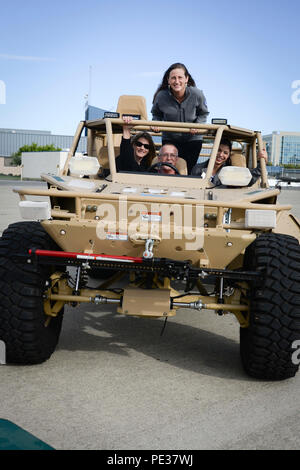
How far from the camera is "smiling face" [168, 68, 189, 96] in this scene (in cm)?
629

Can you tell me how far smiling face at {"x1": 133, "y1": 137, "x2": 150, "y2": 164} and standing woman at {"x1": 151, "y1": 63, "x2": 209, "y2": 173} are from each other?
0.31m

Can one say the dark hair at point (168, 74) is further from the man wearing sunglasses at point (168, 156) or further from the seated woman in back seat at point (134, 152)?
the man wearing sunglasses at point (168, 156)

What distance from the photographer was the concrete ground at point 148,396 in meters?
3.22

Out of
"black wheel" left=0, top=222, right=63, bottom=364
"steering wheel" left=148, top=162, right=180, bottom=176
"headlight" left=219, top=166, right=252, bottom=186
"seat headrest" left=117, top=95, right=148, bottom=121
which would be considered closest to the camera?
"black wheel" left=0, top=222, right=63, bottom=364

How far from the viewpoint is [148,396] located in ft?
12.7

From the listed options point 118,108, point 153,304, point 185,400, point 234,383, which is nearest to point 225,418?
point 185,400

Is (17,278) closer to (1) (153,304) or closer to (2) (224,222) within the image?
(1) (153,304)

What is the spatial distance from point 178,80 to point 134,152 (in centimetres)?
104

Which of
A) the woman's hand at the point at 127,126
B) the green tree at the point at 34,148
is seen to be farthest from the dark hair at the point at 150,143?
the green tree at the point at 34,148

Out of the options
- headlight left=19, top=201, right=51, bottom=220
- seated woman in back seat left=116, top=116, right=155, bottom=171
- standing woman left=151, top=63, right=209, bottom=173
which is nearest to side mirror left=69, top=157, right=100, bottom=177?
seated woman in back seat left=116, top=116, right=155, bottom=171

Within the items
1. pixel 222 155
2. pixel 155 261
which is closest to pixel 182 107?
pixel 222 155

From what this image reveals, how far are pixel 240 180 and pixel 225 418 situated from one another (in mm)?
2113

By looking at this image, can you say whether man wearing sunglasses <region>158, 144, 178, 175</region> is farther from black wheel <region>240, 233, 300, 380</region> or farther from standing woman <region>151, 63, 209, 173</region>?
black wheel <region>240, 233, 300, 380</region>
